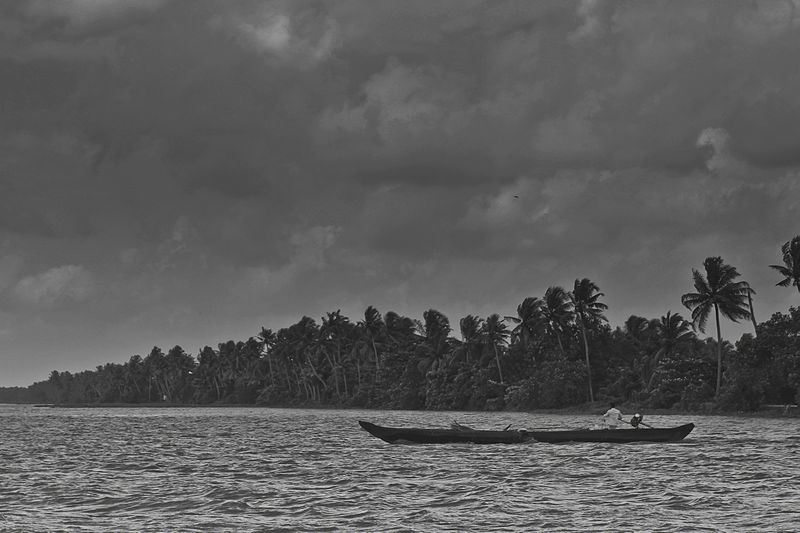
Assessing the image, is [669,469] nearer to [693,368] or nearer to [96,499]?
[96,499]

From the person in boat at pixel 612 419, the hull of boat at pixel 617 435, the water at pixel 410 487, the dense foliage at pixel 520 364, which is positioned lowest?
the water at pixel 410 487

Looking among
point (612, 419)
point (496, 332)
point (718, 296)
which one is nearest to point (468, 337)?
point (496, 332)

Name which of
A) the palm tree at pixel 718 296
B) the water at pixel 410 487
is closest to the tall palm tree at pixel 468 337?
the palm tree at pixel 718 296

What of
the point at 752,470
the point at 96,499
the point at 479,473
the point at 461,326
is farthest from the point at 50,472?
the point at 461,326

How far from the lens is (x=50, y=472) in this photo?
40.7 metres

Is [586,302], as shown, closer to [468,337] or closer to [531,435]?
[468,337]

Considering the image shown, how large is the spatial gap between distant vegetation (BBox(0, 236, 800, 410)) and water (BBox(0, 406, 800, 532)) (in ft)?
99.8

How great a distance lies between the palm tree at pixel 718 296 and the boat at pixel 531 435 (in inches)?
1649

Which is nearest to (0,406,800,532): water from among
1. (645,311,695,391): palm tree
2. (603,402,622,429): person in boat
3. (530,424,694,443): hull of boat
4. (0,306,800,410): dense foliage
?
(530,424,694,443): hull of boat

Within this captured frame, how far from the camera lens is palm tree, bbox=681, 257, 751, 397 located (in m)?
90.9

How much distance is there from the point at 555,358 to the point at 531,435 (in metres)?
64.1

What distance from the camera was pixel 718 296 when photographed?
9125cm

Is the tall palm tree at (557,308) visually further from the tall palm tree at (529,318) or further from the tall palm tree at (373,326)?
the tall palm tree at (373,326)

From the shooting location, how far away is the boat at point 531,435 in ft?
166
